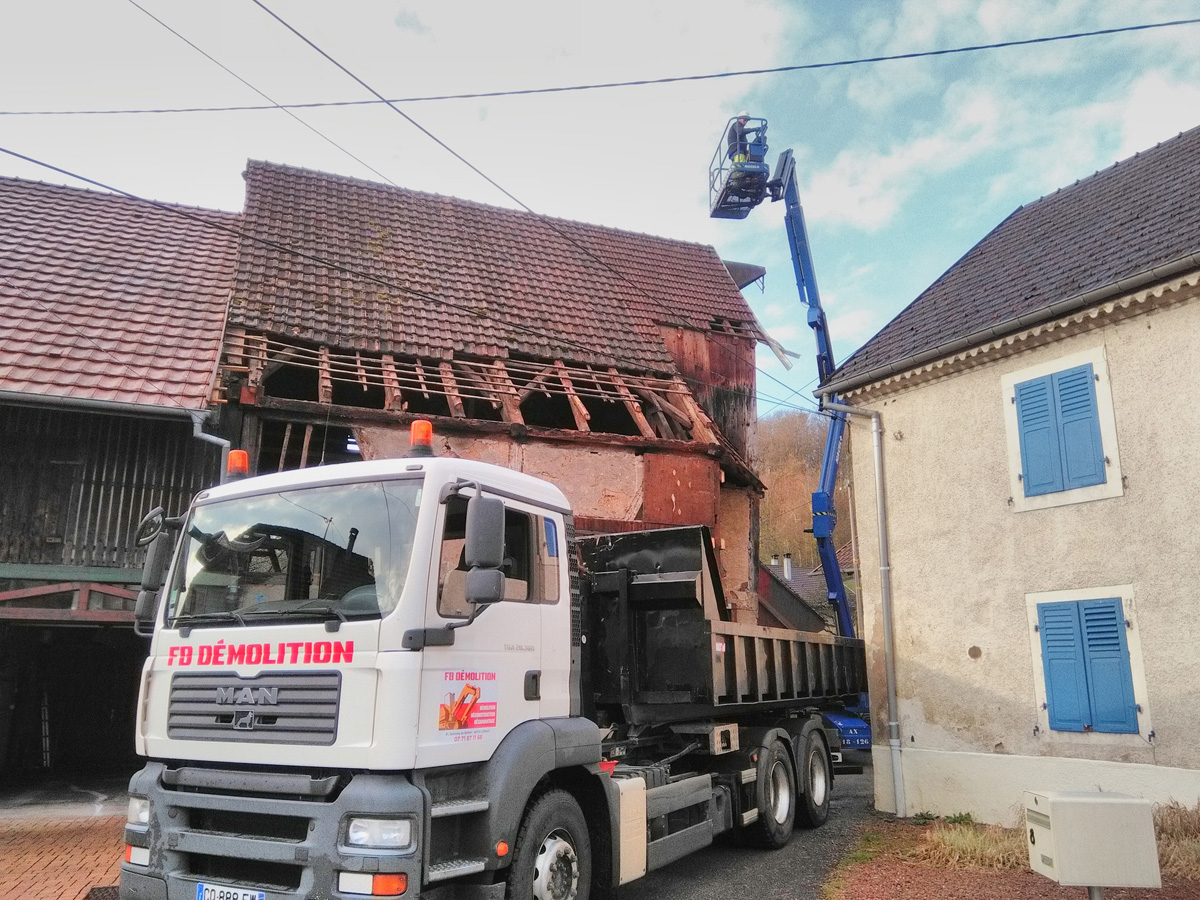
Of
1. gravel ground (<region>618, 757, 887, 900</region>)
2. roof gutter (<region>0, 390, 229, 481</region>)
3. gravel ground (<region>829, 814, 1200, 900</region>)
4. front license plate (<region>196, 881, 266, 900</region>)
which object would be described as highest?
roof gutter (<region>0, 390, 229, 481</region>)

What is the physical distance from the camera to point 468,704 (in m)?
4.50

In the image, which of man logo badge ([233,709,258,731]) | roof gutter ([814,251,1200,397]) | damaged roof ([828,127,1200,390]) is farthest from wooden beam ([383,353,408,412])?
man logo badge ([233,709,258,731])

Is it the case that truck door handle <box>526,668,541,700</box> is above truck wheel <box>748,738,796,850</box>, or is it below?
above

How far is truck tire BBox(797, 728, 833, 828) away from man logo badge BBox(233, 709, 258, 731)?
6.07 meters

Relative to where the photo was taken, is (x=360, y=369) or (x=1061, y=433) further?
(x=360, y=369)

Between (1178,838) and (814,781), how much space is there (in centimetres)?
318

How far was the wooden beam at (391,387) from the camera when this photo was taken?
10.4m

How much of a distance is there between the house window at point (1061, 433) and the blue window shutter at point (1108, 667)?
3.52ft

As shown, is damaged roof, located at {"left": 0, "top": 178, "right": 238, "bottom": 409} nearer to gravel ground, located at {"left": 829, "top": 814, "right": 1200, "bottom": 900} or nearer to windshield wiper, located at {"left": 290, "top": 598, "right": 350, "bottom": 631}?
windshield wiper, located at {"left": 290, "top": 598, "right": 350, "bottom": 631}

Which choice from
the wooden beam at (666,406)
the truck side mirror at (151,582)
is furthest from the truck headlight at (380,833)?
the wooden beam at (666,406)

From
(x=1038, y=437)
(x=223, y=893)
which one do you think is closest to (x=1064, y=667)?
(x=1038, y=437)

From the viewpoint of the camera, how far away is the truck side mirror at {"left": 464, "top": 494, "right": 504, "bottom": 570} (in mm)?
4258

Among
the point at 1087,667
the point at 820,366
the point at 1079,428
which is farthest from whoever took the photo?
the point at 820,366

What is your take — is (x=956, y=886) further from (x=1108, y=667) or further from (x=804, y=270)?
(x=804, y=270)
